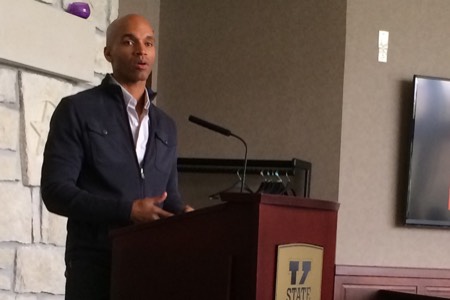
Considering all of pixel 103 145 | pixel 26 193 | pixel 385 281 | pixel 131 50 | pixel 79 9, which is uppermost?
pixel 79 9

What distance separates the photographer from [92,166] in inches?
63.4

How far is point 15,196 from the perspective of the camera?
2.66 metres

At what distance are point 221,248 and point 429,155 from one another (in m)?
2.86

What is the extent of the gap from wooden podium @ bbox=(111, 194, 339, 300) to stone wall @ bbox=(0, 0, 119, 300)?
4.13 ft

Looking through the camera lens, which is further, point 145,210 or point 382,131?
point 382,131

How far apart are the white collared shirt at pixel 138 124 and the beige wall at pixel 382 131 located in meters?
Result: 2.28

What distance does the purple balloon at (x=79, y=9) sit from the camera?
2844 millimetres

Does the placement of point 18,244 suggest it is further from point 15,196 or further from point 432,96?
point 432,96

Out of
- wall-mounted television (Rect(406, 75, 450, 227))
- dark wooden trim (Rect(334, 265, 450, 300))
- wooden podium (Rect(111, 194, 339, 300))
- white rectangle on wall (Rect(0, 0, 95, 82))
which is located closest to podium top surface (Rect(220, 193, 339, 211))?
wooden podium (Rect(111, 194, 339, 300))

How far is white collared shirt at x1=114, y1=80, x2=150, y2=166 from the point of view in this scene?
167 centimetres

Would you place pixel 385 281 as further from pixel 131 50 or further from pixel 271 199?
pixel 271 199

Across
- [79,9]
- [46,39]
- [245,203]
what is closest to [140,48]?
[245,203]

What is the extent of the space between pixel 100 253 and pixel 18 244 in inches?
47.2

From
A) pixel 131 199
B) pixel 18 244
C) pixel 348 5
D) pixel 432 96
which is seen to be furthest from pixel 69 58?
pixel 432 96
